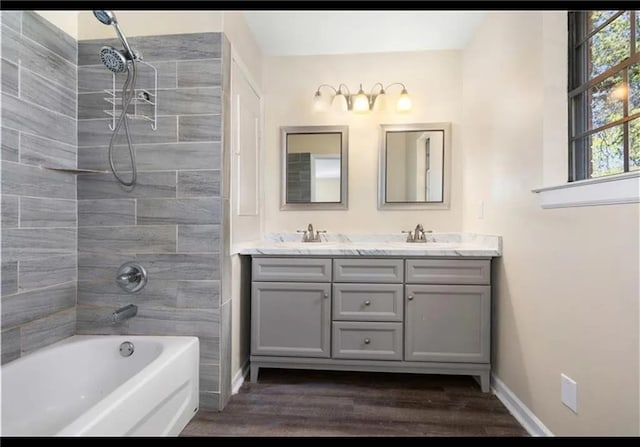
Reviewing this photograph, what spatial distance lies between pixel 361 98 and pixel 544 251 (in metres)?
1.40

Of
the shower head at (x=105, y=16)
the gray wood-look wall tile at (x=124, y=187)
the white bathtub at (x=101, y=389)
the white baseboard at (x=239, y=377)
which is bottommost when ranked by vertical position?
the white baseboard at (x=239, y=377)

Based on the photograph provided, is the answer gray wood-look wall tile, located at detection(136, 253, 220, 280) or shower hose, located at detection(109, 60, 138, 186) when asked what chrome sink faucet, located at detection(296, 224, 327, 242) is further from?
shower hose, located at detection(109, 60, 138, 186)

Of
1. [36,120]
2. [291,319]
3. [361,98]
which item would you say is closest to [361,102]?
[361,98]

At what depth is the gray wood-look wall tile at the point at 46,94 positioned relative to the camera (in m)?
1.30

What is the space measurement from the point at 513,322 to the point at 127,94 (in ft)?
6.80

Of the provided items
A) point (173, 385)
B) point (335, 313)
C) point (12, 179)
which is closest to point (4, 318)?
point (12, 179)

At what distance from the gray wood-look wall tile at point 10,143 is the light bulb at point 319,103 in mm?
1520

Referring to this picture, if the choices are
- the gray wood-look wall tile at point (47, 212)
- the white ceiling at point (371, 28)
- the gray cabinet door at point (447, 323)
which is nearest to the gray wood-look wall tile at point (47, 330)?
the gray wood-look wall tile at point (47, 212)

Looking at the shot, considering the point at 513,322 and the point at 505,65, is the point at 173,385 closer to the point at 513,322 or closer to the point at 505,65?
the point at 513,322

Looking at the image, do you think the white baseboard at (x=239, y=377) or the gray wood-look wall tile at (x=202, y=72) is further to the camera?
the white baseboard at (x=239, y=377)

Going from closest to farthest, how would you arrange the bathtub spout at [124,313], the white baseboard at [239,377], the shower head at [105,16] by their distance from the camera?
the shower head at [105,16], the bathtub spout at [124,313], the white baseboard at [239,377]

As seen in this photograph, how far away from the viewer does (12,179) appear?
1.26 m

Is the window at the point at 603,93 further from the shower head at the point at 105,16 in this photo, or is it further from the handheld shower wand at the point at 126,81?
the handheld shower wand at the point at 126,81

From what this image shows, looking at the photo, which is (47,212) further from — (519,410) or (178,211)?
(519,410)
